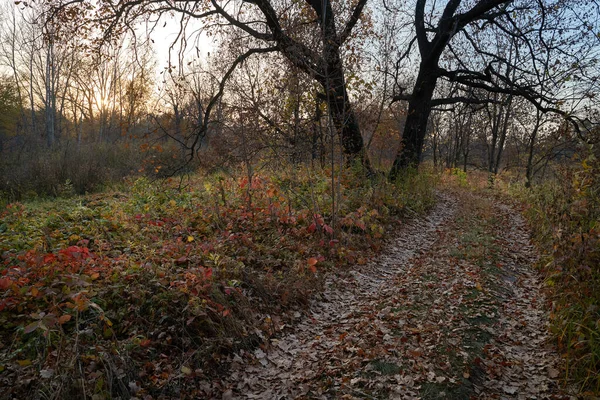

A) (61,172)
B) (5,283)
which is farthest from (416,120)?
(61,172)

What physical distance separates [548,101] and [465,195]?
16.5ft

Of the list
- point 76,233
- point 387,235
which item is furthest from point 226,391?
point 387,235

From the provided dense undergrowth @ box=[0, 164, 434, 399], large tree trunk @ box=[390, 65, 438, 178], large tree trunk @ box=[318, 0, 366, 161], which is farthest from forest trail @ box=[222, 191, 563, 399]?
large tree trunk @ box=[390, 65, 438, 178]

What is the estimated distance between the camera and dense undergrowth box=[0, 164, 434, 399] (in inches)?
131

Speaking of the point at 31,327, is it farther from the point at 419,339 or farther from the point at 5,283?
the point at 419,339

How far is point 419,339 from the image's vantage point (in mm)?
4359

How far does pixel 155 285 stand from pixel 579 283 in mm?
5047

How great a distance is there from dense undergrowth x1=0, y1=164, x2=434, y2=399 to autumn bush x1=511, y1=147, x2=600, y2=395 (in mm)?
3215

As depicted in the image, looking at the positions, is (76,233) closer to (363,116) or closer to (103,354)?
(103,354)

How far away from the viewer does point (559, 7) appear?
10.9 meters

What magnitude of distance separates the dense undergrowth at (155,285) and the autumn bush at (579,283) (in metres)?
3.21

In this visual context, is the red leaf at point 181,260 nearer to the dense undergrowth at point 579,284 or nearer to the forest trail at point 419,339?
the forest trail at point 419,339

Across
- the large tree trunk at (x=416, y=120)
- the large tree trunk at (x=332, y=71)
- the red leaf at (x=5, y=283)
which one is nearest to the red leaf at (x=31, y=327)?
the red leaf at (x=5, y=283)

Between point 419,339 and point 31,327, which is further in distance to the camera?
point 419,339
